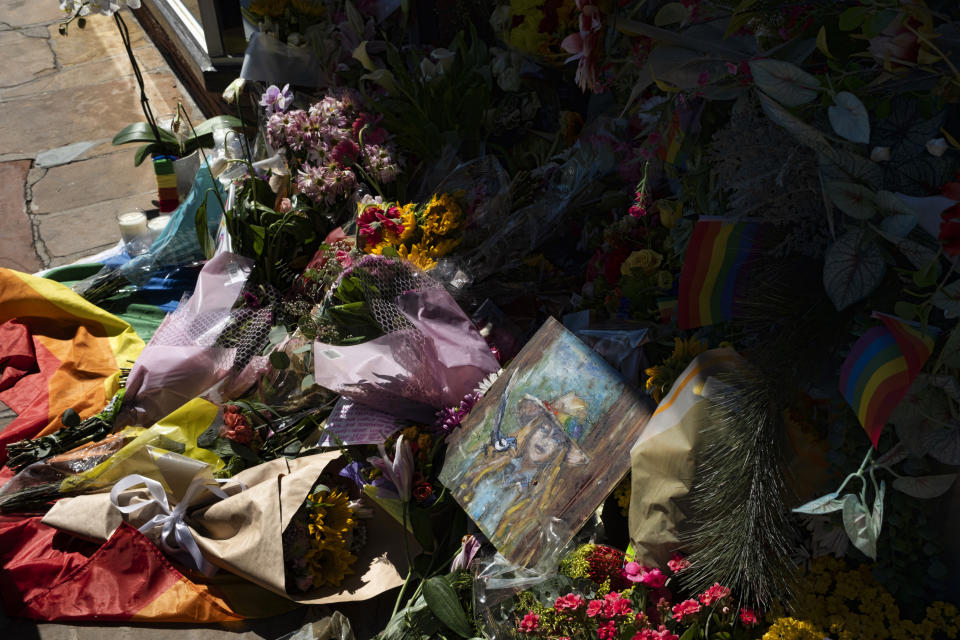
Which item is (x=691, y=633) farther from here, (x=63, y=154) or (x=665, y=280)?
(x=63, y=154)

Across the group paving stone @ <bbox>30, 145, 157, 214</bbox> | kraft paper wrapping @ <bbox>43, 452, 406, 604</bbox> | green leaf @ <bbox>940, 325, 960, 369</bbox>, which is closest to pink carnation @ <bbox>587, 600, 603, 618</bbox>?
kraft paper wrapping @ <bbox>43, 452, 406, 604</bbox>

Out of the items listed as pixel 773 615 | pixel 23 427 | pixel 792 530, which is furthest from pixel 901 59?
pixel 23 427

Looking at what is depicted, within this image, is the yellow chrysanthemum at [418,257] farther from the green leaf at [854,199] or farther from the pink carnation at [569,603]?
the green leaf at [854,199]

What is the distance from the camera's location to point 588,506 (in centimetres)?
187

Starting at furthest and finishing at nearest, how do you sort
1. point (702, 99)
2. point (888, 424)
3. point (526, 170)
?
1. point (526, 170)
2. point (702, 99)
3. point (888, 424)

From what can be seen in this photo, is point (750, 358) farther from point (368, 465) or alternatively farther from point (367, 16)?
point (367, 16)

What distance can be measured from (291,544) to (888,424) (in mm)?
1383

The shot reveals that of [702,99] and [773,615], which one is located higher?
[702,99]

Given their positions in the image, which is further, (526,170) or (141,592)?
(526,170)

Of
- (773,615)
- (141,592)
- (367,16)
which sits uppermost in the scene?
(367,16)

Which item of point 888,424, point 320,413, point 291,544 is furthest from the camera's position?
point 320,413

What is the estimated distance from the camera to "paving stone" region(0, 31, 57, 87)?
17.1 feet

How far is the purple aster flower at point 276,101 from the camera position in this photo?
9.86ft

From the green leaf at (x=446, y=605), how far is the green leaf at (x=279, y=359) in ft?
2.77
